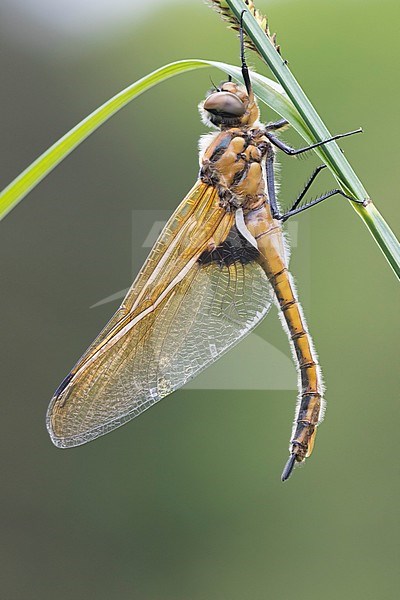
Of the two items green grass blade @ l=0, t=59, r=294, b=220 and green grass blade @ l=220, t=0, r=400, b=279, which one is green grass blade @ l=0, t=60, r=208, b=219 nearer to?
green grass blade @ l=0, t=59, r=294, b=220

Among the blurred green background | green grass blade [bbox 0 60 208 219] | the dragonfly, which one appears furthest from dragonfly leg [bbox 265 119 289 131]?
the blurred green background

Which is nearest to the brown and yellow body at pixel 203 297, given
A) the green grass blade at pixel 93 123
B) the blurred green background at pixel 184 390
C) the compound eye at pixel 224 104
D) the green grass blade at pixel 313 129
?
the compound eye at pixel 224 104

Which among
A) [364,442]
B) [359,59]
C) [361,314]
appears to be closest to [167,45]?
[359,59]

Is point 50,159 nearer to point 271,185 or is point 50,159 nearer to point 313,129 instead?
point 313,129

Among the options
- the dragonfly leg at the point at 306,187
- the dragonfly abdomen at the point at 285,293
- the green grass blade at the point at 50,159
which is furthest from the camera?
the dragonfly abdomen at the point at 285,293

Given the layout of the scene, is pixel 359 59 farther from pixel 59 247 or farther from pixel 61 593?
pixel 61 593

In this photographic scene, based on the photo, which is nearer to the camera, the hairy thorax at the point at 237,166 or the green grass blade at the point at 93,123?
the green grass blade at the point at 93,123

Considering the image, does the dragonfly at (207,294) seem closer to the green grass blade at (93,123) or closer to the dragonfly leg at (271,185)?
the dragonfly leg at (271,185)

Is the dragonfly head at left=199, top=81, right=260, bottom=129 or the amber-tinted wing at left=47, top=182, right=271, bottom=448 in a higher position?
the dragonfly head at left=199, top=81, right=260, bottom=129
